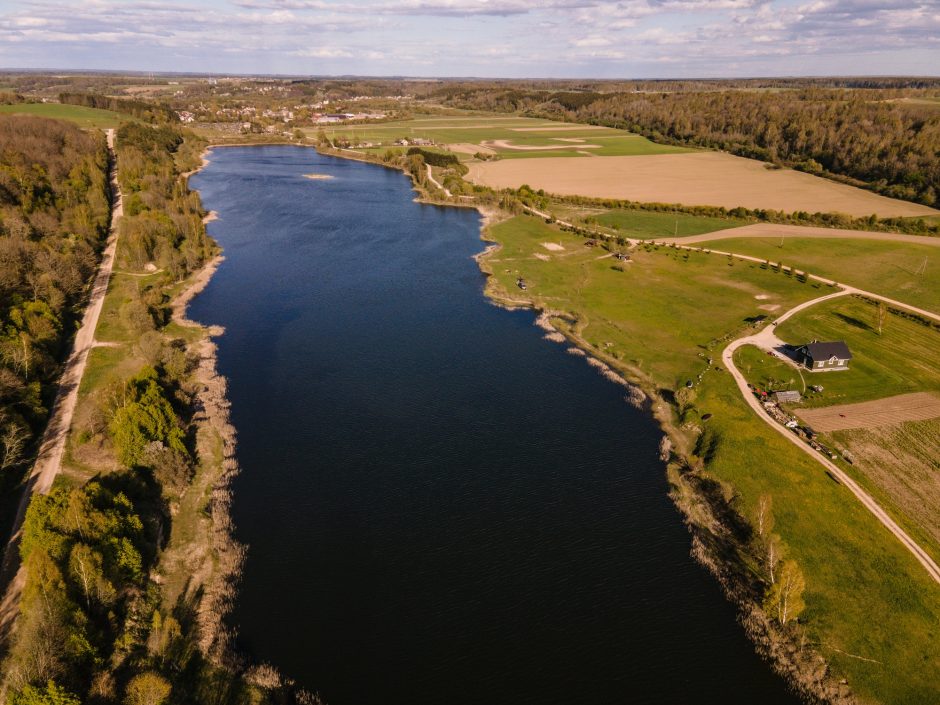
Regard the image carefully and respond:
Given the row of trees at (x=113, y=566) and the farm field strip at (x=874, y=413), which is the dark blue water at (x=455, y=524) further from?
the farm field strip at (x=874, y=413)

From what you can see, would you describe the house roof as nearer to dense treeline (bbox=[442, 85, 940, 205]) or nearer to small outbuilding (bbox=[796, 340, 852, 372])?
small outbuilding (bbox=[796, 340, 852, 372])

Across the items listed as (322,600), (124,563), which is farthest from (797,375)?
(124,563)

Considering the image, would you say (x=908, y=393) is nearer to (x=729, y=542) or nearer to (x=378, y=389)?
(x=729, y=542)

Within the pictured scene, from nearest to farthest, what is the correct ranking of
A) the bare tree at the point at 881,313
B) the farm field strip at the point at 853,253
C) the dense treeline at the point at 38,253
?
the dense treeline at the point at 38,253, the bare tree at the point at 881,313, the farm field strip at the point at 853,253

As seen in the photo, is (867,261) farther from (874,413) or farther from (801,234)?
(874,413)

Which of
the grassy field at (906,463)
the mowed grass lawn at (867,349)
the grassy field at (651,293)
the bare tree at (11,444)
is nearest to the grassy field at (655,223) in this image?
the grassy field at (651,293)
